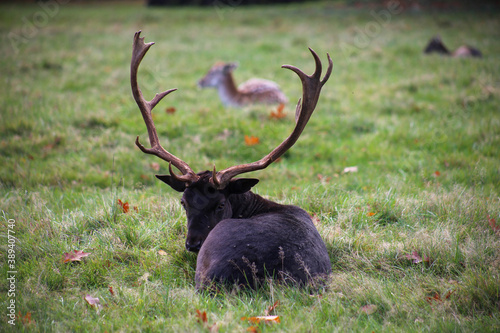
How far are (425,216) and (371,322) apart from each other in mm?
1996

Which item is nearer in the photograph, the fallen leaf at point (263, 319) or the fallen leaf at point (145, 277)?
the fallen leaf at point (263, 319)

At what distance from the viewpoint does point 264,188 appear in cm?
553

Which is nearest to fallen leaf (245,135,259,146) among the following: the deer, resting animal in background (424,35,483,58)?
the deer

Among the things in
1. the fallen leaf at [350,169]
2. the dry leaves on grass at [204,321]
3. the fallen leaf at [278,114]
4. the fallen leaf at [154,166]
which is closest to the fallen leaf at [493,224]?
the fallen leaf at [350,169]

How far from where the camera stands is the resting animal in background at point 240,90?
9.38 meters

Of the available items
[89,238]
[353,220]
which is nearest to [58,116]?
[89,238]

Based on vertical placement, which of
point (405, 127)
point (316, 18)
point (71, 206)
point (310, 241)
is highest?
point (316, 18)

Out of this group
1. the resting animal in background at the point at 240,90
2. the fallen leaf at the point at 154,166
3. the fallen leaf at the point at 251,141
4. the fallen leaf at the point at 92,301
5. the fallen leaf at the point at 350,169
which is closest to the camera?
the fallen leaf at the point at 92,301

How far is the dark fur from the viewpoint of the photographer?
3043 millimetres

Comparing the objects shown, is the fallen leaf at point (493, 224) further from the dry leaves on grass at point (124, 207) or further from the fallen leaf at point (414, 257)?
the dry leaves on grass at point (124, 207)

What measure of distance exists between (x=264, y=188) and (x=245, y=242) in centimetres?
241

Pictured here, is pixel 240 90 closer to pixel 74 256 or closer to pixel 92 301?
pixel 74 256

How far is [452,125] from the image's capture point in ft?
24.3

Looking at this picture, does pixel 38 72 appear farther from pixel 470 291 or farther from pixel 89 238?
pixel 470 291
